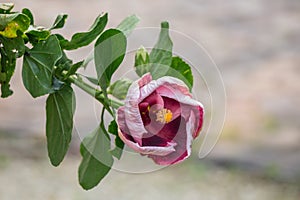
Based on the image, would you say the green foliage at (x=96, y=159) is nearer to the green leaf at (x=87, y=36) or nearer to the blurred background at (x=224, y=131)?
the green leaf at (x=87, y=36)

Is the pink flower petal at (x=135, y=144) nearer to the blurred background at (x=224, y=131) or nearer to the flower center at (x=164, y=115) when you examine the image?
the flower center at (x=164, y=115)

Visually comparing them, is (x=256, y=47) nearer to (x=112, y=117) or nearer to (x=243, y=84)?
(x=243, y=84)

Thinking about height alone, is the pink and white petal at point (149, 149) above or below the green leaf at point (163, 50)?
below

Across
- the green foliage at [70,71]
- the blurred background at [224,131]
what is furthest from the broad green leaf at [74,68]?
the blurred background at [224,131]

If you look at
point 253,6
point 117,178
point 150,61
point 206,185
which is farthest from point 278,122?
point 150,61

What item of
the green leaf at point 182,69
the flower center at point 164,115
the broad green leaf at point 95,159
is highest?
the green leaf at point 182,69

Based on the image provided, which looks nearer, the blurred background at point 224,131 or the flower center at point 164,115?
the flower center at point 164,115

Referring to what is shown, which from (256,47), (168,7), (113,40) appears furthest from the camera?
(168,7)

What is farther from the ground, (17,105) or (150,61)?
(150,61)
